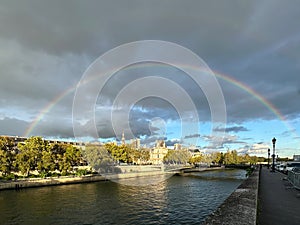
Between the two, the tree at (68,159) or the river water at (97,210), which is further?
the tree at (68,159)

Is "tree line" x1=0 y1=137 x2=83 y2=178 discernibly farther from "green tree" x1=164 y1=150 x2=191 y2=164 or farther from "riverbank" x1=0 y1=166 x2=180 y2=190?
"green tree" x1=164 y1=150 x2=191 y2=164

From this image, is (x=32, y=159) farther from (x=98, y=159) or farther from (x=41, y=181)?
(x=98, y=159)

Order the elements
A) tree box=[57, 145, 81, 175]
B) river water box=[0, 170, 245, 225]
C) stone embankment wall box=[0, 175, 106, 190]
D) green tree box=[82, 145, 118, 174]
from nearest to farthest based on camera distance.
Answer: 1. river water box=[0, 170, 245, 225]
2. stone embankment wall box=[0, 175, 106, 190]
3. tree box=[57, 145, 81, 175]
4. green tree box=[82, 145, 118, 174]

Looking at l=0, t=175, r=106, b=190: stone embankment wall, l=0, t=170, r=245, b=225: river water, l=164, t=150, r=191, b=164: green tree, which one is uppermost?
l=0, t=170, r=245, b=225: river water

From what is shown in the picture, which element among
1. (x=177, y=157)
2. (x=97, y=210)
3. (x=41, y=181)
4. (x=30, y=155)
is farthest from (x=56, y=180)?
(x=177, y=157)

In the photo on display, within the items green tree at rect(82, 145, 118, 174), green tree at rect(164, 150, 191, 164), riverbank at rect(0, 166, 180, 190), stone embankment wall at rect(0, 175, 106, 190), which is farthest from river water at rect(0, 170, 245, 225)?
green tree at rect(164, 150, 191, 164)

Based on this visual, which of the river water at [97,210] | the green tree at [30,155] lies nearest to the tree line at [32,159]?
the green tree at [30,155]

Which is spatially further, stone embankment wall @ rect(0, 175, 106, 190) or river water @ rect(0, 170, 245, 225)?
stone embankment wall @ rect(0, 175, 106, 190)

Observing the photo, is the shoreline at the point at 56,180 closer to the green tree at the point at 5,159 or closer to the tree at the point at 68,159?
the tree at the point at 68,159

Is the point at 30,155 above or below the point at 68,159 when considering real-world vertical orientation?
above

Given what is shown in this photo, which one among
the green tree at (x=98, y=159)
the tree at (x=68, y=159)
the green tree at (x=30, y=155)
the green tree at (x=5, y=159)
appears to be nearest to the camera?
the green tree at (x=5, y=159)

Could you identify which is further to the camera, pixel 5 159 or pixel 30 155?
pixel 30 155

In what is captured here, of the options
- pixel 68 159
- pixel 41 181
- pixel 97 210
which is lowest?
pixel 41 181

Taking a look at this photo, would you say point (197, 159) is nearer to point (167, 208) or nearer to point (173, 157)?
point (173, 157)
